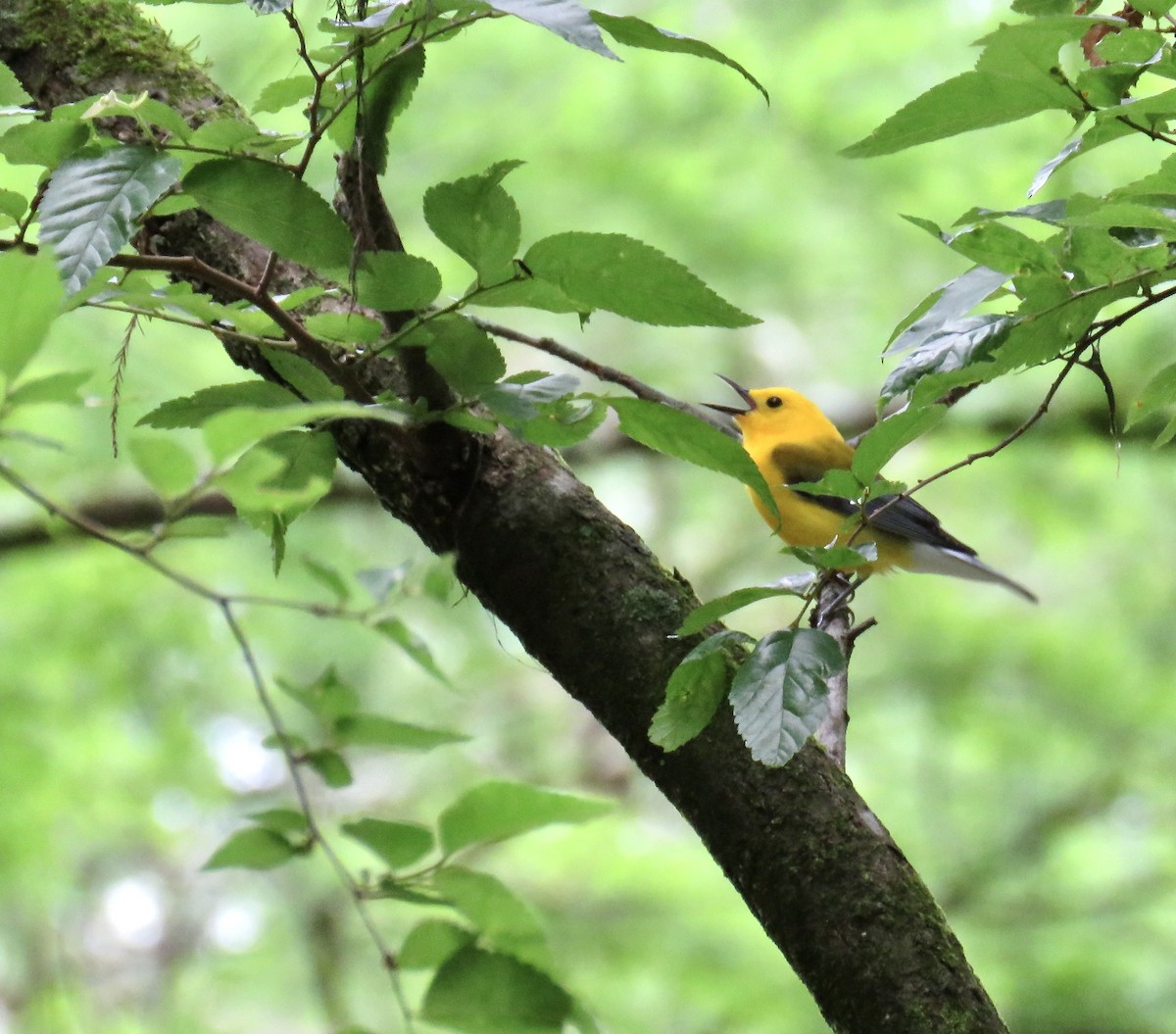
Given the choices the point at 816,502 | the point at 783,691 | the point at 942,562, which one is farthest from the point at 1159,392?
the point at 942,562

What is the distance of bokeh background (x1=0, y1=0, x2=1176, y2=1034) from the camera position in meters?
5.59

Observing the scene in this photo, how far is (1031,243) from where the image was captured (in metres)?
1.11

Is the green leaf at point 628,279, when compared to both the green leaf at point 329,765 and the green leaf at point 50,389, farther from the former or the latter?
the green leaf at point 329,765

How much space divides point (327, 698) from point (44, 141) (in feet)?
2.54

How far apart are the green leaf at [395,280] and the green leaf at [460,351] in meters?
0.04

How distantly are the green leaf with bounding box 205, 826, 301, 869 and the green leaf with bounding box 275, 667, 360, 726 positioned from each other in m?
0.16

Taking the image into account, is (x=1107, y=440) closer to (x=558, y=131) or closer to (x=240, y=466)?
(x=558, y=131)

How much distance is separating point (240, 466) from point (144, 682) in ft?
20.3

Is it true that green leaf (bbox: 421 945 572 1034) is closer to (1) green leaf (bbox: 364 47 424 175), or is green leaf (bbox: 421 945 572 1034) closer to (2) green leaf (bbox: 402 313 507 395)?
(2) green leaf (bbox: 402 313 507 395)

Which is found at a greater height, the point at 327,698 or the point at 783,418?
the point at 783,418

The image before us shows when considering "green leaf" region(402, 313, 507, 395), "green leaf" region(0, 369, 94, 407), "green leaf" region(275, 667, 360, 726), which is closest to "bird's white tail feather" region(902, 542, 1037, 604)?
"green leaf" region(275, 667, 360, 726)

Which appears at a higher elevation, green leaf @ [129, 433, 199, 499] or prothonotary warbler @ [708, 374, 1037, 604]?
prothonotary warbler @ [708, 374, 1037, 604]

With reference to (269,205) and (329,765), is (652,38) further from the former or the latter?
(329,765)

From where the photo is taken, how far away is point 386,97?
1.10m
